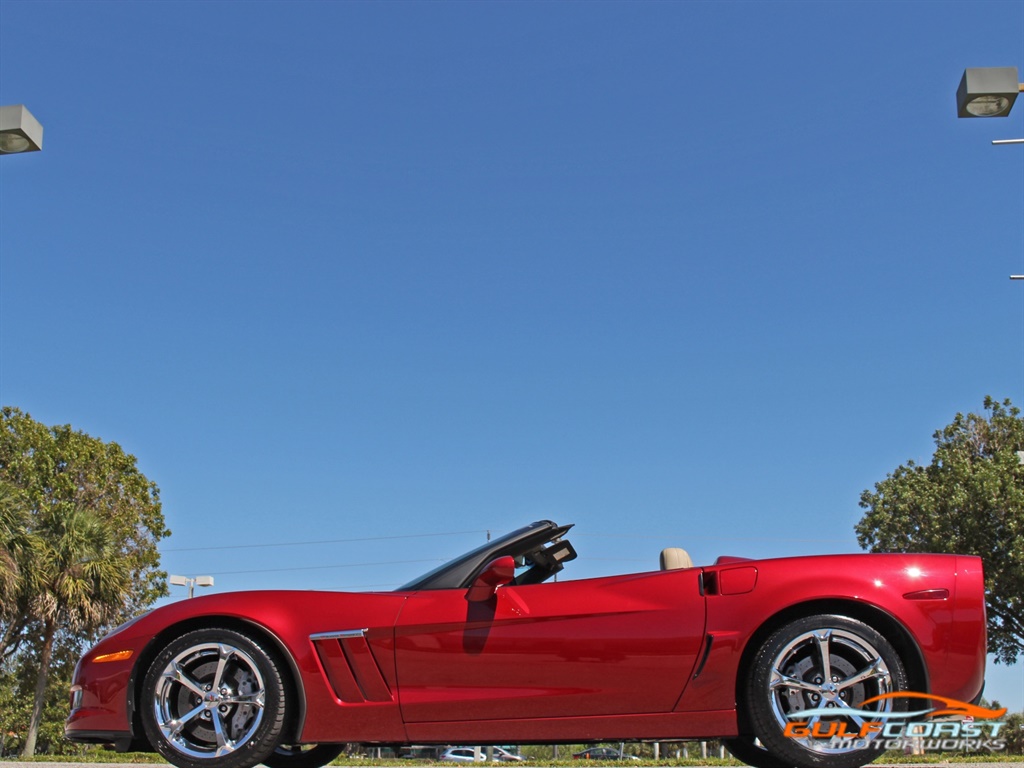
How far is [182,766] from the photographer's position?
4.46 meters

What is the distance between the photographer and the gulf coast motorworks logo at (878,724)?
4.19 meters

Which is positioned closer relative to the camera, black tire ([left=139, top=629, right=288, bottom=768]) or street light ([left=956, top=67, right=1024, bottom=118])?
black tire ([left=139, top=629, right=288, bottom=768])

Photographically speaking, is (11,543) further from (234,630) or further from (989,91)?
(989,91)

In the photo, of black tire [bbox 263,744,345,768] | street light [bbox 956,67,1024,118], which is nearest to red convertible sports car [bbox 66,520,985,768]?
black tire [bbox 263,744,345,768]

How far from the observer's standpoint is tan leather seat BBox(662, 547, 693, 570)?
4.86 metres

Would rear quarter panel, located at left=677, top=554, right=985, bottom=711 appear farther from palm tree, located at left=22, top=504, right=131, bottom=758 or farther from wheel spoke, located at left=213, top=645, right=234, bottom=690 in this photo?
palm tree, located at left=22, top=504, right=131, bottom=758

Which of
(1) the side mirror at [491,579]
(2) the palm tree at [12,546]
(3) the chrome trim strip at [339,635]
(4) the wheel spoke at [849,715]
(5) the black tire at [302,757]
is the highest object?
(2) the palm tree at [12,546]

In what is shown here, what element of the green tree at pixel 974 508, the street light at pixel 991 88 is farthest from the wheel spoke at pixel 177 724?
the green tree at pixel 974 508

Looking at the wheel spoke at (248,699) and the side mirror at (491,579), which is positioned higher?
the side mirror at (491,579)

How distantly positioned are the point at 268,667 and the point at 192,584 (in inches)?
1059

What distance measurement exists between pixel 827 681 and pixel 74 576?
21252 millimetres

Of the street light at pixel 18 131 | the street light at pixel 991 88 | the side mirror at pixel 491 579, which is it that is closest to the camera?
the side mirror at pixel 491 579

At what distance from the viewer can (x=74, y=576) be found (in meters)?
22.4

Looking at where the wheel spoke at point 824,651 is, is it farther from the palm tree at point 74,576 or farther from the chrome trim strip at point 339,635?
the palm tree at point 74,576
